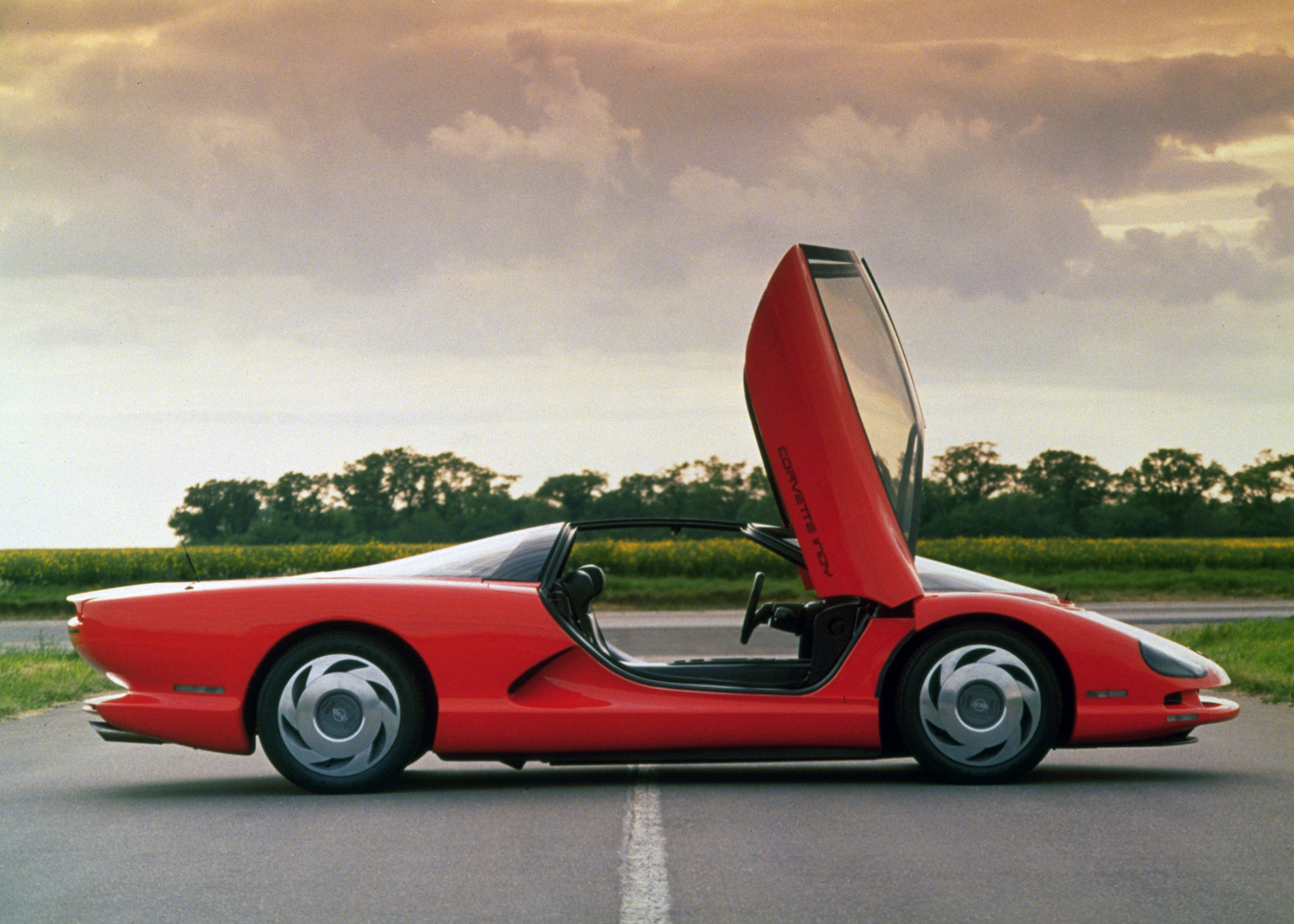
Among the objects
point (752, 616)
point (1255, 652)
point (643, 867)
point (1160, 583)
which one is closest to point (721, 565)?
point (1160, 583)

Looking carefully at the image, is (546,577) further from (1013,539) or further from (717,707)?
(1013,539)

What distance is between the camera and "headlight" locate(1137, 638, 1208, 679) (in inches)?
254

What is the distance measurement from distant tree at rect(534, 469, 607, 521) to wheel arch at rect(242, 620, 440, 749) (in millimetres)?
23027

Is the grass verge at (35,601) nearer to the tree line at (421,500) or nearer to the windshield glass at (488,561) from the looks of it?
the tree line at (421,500)

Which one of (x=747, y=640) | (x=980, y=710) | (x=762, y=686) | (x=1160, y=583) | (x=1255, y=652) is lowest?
(x=1160, y=583)

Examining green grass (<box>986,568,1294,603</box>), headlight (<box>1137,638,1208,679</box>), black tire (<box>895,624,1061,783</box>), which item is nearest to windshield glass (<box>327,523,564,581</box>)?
black tire (<box>895,624,1061,783</box>)

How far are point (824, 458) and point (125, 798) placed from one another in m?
3.41

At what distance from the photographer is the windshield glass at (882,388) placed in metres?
6.39

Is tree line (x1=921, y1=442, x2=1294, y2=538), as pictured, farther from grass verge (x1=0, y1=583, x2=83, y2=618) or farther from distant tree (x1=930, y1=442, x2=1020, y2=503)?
grass verge (x1=0, y1=583, x2=83, y2=618)

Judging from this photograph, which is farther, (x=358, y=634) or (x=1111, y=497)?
(x=1111, y=497)

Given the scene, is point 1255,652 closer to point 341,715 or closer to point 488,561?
point 488,561

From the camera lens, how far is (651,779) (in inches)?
271

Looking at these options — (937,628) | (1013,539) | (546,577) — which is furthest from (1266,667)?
(1013,539)

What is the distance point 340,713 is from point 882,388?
2719 millimetres
